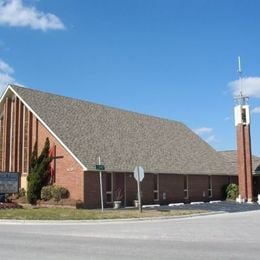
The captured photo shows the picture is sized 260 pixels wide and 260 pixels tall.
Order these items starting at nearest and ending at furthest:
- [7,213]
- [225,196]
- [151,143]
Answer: [7,213], [151,143], [225,196]

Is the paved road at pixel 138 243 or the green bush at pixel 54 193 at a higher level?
the green bush at pixel 54 193

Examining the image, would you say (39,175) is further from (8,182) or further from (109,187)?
(109,187)

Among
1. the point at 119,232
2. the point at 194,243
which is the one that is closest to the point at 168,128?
the point at 119,232

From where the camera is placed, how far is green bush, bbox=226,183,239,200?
148 feet

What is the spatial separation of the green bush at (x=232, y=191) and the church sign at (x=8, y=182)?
2006 centimetres

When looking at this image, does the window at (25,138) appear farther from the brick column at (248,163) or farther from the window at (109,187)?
the brick column at (248,163)

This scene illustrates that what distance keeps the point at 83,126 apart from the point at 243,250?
24.7 metres

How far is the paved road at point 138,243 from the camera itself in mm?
12507

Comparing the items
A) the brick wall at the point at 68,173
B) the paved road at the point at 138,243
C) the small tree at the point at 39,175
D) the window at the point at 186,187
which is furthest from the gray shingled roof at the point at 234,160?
the paved road at the point at 138,243

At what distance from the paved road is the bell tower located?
2125 cm

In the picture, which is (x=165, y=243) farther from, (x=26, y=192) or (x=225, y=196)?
(x=225, y=196)

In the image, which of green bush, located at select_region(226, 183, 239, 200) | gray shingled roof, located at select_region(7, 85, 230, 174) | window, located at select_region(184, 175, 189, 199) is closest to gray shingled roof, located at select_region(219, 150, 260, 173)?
gray shingled roof, located at select_region(7, 85, 230, 174)

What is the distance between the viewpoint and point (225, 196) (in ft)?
150

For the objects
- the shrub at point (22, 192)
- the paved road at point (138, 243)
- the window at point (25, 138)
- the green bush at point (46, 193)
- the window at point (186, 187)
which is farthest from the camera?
the window at point (186, 187)
